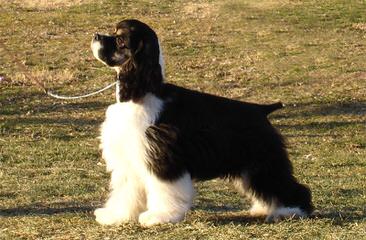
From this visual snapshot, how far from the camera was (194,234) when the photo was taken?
6121 mm

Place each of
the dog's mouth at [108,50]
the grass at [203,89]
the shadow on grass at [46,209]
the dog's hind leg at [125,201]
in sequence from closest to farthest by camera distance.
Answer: the dog's mouth at [108,50], the dog's hind leg at [125,201], the grass at [203,89], the shadow on grass at [46,209]

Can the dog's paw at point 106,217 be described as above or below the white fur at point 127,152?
below

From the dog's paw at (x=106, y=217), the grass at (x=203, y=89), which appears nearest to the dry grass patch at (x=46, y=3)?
the grass at (x=203, y=89)

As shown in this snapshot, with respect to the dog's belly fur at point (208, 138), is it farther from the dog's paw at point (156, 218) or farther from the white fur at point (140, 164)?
the dog's paw at point (156, 218)

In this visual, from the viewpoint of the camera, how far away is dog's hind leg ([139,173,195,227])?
6.34 meters

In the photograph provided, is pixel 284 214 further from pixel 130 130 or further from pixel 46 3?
pixel 46 3

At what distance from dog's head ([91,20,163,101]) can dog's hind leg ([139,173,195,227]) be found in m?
0.65

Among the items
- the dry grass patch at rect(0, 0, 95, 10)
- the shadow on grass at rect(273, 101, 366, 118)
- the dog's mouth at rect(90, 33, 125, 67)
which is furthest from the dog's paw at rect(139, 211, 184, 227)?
the dry grass patch at rect(0, 0, 95, 10)

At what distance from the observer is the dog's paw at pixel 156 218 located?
20.9ft

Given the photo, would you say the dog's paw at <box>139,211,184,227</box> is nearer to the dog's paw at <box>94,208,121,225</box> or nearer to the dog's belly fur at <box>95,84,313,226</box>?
the dog's belly fur at <box>95,84,313,226</box>

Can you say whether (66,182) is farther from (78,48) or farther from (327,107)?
(78,48)

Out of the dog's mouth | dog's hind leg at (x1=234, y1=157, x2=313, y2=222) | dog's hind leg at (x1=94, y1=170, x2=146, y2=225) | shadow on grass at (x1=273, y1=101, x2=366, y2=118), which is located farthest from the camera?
shadow on grass at (x1=273, y1=101, x2=366, y2=118)

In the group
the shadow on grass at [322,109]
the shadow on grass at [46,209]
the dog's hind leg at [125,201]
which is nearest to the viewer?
the dog's hind leg at [125,201]

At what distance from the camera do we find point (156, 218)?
251 inches
